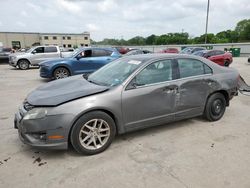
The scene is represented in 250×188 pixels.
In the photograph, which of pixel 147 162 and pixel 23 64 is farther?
pixel 23 64

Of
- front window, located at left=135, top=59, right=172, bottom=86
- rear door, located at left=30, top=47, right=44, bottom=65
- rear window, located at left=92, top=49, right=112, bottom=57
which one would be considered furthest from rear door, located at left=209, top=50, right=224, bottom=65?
front window, located at left=135, top=59, right=172, bottom=86

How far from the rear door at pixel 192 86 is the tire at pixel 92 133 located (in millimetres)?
1402

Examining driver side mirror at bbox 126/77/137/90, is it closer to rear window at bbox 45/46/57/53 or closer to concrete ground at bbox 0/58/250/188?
concrete ground at bbox 0/58/250/188

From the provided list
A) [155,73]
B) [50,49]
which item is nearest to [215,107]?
[155,73]

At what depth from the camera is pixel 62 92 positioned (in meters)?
3.34

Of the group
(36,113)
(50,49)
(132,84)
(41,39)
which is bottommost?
(36,113)

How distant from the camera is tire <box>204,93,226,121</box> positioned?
4457 millimetres

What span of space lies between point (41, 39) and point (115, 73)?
268 feet

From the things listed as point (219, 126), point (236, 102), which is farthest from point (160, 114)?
point (236, 102)

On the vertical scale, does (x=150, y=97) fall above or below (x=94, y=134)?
above

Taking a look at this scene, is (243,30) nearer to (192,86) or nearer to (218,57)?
(218,57)

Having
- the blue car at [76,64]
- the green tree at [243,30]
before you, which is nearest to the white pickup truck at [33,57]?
the blue car at [76,64]

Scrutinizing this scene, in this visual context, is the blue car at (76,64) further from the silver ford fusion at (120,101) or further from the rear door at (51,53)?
the silver ford fusion at (120,101)

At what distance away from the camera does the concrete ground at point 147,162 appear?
266 cm
